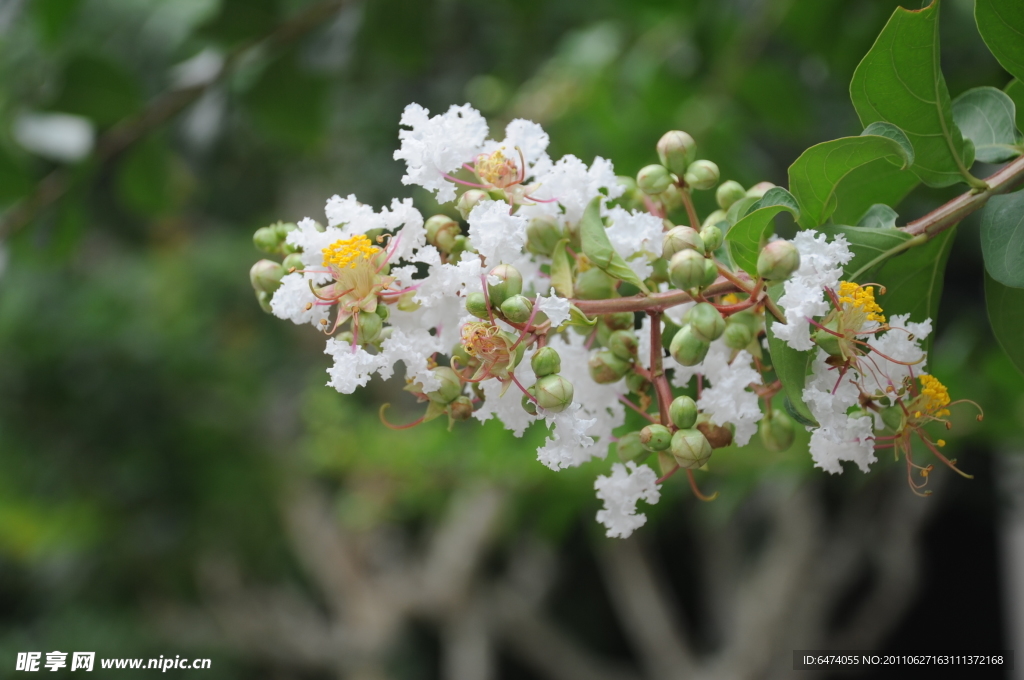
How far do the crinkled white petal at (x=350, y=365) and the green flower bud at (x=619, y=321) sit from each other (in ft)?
0.59

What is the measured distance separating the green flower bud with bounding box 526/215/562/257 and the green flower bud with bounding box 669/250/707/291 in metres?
0.13

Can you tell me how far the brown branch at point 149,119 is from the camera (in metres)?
1.57

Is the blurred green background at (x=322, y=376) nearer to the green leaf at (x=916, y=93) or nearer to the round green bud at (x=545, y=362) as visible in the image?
the green leaf at (x=916, y=93)

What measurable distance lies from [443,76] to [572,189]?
2.12 m

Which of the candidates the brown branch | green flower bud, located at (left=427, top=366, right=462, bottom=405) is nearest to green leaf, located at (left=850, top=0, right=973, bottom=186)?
green flower bud, located at (left=427, top=366, right=462, bottom=405)

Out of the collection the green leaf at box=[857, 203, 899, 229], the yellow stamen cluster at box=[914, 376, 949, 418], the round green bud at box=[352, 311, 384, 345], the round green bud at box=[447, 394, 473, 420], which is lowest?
the yellow stamen cluster at box=[914, 376, 949, 418]

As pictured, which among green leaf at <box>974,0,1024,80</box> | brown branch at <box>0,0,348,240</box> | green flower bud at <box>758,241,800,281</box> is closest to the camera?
green flower bud at <box>758,241,800,281</box>

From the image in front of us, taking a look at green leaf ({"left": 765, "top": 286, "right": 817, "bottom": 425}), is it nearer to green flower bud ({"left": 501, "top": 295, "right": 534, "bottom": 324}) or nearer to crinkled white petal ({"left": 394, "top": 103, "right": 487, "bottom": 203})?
green flower bud ({"left": 501, "top": 295, "right": 534, "bottom": 324})

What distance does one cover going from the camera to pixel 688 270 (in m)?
0.52

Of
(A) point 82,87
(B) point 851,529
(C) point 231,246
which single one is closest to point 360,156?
(C) point 231,246

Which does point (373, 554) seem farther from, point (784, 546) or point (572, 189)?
point (572, 189)

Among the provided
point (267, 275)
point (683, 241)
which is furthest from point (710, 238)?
point (267, 275)

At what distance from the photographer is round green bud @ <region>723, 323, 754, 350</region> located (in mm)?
584

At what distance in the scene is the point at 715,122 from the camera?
167 centimetres
